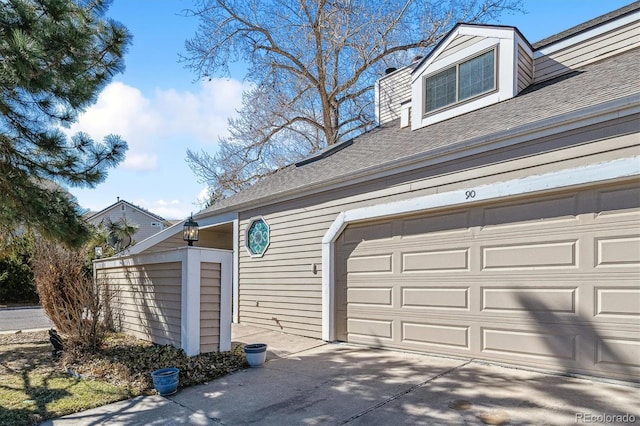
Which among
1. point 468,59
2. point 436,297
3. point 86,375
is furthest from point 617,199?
point 86,375

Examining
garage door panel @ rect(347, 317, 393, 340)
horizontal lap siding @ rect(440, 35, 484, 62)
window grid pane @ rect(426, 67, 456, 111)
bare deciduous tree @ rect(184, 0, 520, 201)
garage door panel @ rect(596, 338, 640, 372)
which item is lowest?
garage door panel @ rect(347, 317, 393, 340)

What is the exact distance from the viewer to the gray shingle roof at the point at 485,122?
4984 millimetres

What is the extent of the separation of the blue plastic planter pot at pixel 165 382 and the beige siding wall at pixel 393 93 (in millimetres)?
8289

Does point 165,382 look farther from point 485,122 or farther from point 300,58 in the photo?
point 300,58

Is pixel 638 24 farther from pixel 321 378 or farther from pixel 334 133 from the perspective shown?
pixel 334 133

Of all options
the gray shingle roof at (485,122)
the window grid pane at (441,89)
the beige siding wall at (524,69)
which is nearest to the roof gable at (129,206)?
the gray shingle roof at (485,122)

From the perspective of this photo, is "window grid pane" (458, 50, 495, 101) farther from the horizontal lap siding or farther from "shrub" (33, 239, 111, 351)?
"shrub" (33, 239, 111, 351)

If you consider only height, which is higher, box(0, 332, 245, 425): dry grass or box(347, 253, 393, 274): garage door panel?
box(347, 253, 393, 274): garage door panel

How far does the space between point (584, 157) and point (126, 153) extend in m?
6.21

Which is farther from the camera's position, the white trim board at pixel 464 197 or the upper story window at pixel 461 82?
the upper story window at pixel 461 82

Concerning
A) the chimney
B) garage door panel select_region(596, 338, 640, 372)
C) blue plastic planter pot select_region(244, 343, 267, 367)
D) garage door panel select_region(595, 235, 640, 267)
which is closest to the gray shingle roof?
garage door panel select_region(595, 235, 640, 267)

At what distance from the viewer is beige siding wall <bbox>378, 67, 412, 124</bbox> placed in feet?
34.1

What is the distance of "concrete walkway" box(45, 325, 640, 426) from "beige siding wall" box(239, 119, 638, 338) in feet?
7.64

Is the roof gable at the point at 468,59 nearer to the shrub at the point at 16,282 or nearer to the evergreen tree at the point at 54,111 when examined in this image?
the evergreen tree at the point at 54,111
